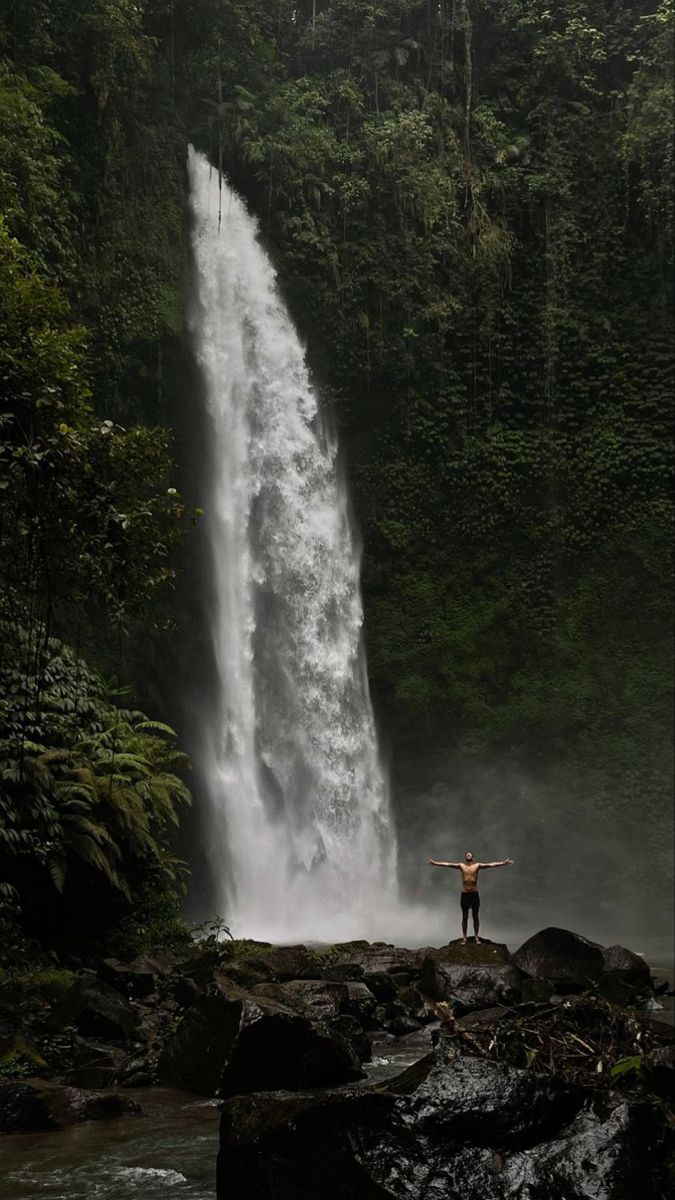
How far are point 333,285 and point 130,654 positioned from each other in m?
8.89

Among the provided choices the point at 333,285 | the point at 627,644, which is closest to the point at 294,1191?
the point at 627,644

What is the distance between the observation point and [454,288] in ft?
71.7

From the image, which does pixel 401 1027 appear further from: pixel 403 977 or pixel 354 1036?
pixel 403 977

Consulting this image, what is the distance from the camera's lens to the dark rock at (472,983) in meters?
9.01

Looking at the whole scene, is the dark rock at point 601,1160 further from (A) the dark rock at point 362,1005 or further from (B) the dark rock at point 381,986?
(B) the dark rock at point 381,986

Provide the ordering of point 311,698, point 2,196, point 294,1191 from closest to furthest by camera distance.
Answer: point 294,1191 < point 2,196 < point 311,698

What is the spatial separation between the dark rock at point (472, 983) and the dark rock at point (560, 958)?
1.51 ft

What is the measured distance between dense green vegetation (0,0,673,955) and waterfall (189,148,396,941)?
779mm

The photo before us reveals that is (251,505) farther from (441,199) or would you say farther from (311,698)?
(441,199)

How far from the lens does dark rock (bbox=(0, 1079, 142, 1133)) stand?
5633 mm

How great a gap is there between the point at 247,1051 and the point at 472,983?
12.9 feet

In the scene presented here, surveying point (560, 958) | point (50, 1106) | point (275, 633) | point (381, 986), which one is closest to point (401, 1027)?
point (381, 986)

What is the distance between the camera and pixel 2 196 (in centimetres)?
1081

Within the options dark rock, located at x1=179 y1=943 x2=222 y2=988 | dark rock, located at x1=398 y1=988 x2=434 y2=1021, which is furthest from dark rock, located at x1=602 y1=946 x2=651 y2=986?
dark rock, located at x1=179 y1=943 x2=222 y2=988
